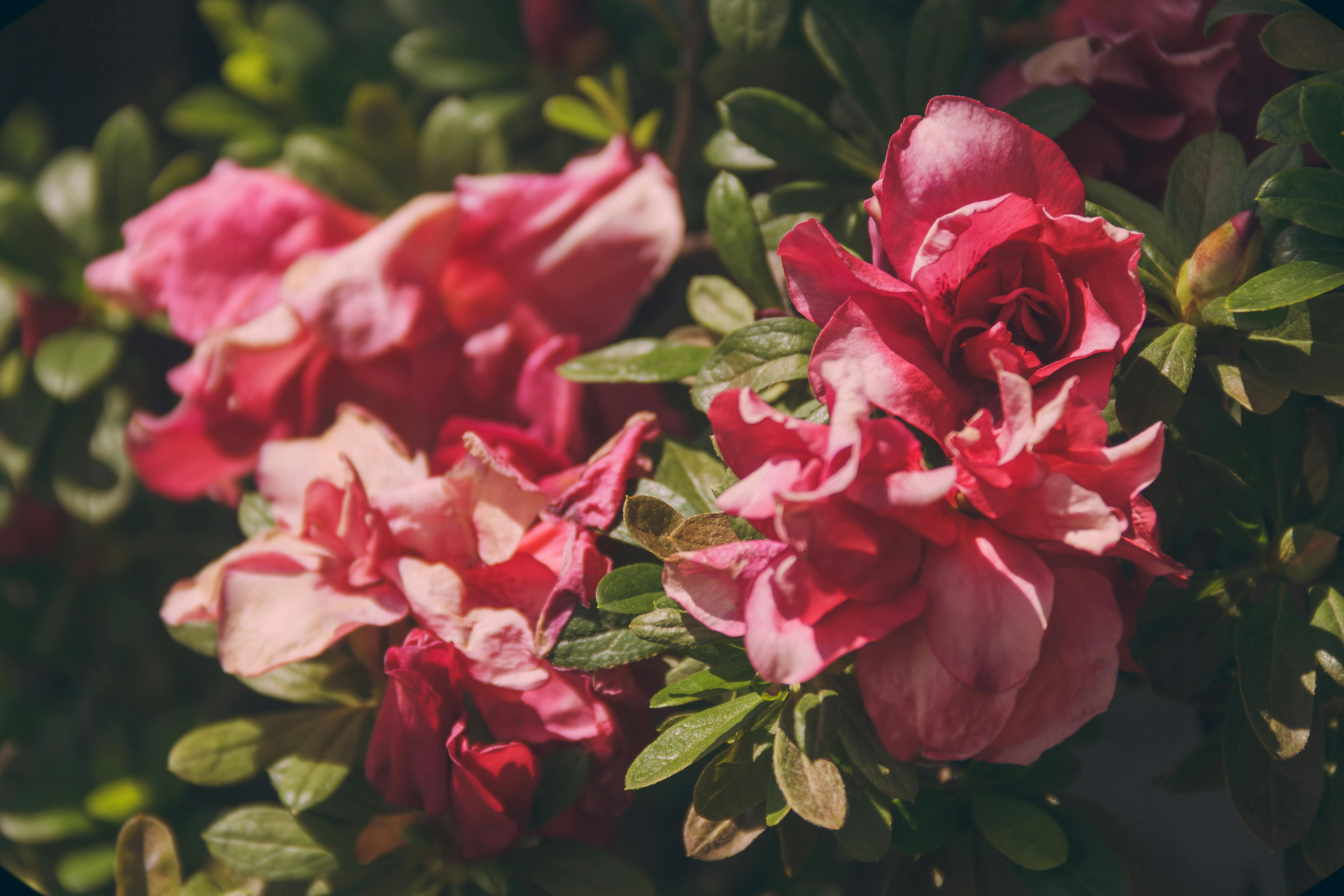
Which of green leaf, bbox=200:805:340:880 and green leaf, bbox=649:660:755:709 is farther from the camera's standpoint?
green leaf, bbox=200:805:340:880

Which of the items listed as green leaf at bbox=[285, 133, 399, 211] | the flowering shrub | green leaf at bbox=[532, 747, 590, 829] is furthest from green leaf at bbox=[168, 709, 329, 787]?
green leaf at bbox=[285, 133, 399, 211]

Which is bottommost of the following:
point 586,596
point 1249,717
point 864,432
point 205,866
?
point 205,866

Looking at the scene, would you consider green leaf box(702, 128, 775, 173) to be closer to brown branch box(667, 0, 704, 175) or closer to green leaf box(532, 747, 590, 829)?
brown branch box(667, 0, 704, 175)

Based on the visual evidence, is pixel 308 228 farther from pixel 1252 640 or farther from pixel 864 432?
pixel 1252 640

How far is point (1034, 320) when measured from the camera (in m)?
0.53

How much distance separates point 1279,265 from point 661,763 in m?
0.47

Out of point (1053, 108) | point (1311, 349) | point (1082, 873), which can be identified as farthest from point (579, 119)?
point (1082, 873)

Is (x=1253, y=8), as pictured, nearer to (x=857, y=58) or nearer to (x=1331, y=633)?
(x=857, y=58)

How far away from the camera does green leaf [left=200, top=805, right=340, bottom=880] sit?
0.70 m

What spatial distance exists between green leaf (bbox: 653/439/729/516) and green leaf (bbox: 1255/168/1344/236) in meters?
0.36

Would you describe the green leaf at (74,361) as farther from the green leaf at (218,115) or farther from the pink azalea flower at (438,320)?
the green leaf at (218,115)

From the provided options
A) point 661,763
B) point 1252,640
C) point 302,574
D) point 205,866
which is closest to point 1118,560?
point 1252,640

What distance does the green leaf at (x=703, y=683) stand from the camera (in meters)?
0.58

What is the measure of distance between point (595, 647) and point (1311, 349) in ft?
1.50
